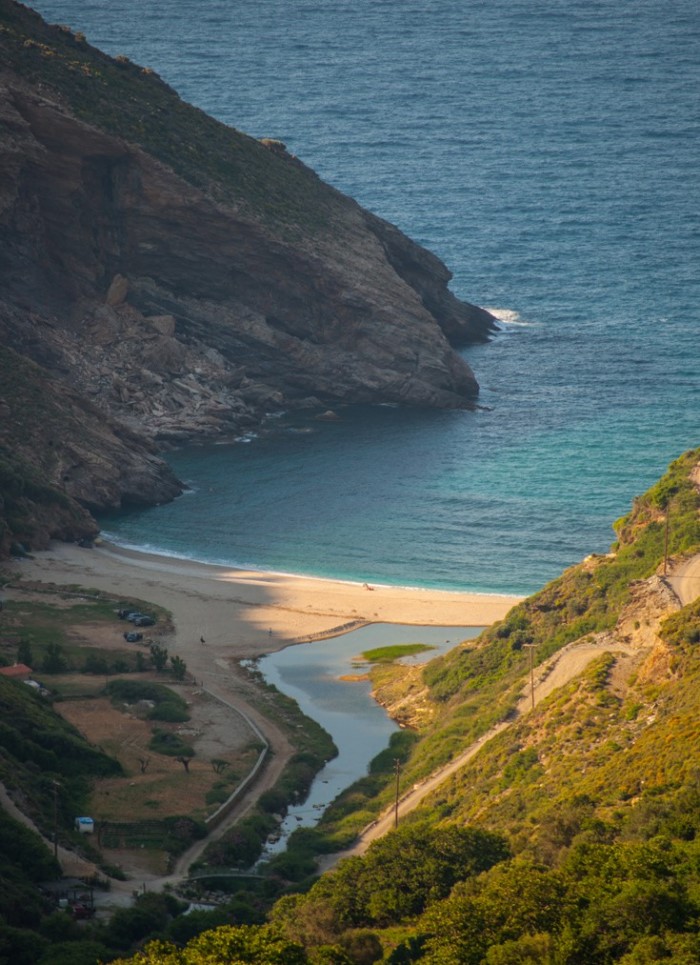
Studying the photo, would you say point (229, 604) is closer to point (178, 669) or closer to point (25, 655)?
point (178, 669)

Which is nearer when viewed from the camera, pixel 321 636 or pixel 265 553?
pixel 321 636

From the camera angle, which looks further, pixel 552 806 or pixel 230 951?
pixel 552 806

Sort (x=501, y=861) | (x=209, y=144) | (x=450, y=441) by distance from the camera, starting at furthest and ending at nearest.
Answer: (x=209, y=144) → (x=450, y=441) → (x=501, y=861)

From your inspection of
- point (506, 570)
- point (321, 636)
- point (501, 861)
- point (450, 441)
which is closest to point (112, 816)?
point (501, 861)

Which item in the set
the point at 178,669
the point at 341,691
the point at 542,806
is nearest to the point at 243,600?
Answer: the point at 341,691

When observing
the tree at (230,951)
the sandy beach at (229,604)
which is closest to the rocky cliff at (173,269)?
the sandy beach at (229,604)

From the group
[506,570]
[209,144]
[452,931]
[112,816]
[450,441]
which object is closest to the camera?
[452,931]

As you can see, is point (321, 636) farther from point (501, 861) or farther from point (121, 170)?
point (121, 170)

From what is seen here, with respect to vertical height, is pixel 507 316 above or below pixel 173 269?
above

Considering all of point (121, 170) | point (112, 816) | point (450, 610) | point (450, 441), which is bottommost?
point (112, 816)
